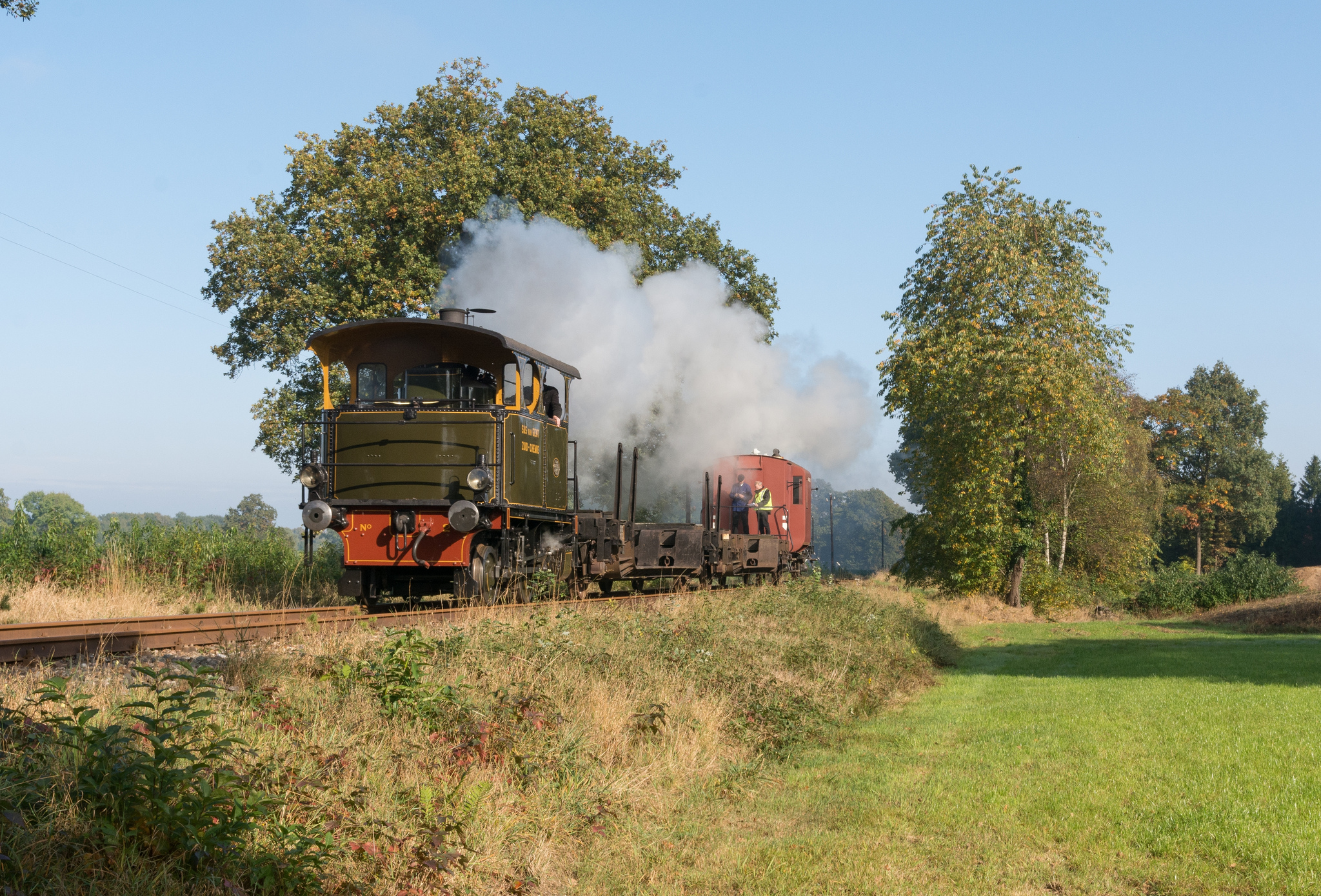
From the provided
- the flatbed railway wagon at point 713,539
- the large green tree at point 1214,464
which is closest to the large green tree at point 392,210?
the flatbed railway wagon at point 713,539

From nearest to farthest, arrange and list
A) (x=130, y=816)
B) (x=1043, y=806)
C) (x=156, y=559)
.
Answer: (x=130, y=816) → (x=1043, y=806) → (x=156, y=559)

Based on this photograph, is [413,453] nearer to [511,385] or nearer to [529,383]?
[511,385]

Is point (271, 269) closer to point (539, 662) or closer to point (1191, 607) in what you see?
point (539, 662)

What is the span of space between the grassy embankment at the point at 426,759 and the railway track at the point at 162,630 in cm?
93

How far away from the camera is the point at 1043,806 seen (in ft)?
23.0

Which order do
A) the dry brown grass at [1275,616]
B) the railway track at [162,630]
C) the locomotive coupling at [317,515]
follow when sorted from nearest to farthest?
the railway track at [162,630] < the locomotive coupling at [317,515] < the dry brown grass at [1275,616]

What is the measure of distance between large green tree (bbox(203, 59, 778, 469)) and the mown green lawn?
756 inches

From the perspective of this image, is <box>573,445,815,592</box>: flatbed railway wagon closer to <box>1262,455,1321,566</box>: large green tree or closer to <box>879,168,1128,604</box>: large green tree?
<box>879,168,1128,604</box>: large green tree

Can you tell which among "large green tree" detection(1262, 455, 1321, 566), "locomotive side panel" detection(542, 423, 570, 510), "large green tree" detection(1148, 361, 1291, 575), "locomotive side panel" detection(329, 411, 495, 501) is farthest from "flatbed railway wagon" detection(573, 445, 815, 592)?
"large green tree" detection(1262, 455, 1321, 566)

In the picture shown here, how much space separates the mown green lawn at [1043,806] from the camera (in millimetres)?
5695

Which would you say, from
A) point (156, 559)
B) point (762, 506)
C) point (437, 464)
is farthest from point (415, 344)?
point (762, 506)

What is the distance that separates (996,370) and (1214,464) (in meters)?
47.8

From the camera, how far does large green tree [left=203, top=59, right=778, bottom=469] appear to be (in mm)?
27000

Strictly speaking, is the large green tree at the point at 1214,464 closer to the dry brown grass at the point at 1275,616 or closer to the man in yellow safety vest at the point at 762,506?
the dry brown grass at the point at 1275,616
